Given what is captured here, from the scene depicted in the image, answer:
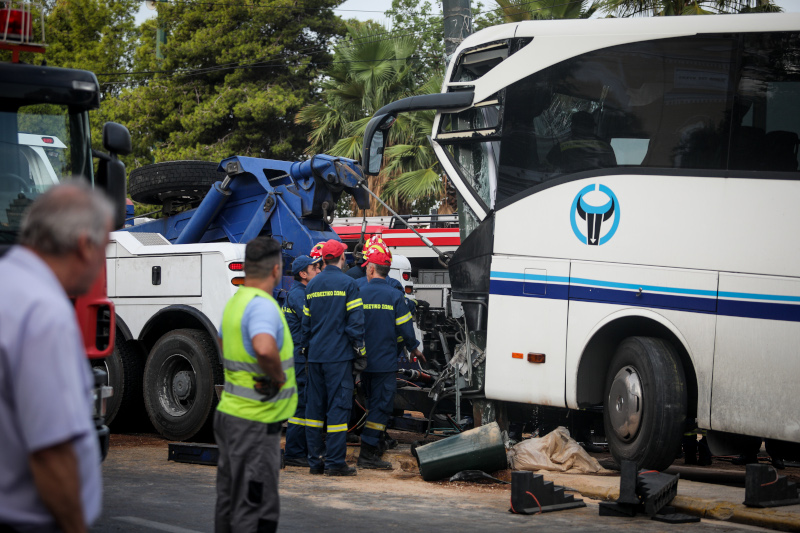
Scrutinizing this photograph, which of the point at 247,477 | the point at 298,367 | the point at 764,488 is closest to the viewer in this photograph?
the point at 247,477

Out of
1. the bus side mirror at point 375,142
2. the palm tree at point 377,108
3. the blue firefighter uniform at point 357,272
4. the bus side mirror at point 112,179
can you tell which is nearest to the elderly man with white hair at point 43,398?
the bus side mirror at point 112,179

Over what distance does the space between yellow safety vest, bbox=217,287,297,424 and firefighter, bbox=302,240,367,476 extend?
3.35m

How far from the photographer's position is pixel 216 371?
917 cm

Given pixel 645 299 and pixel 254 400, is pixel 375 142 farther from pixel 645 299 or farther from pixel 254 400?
pixel 254 400

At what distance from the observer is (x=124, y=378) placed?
998 cm

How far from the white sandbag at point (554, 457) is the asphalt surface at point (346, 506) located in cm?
60

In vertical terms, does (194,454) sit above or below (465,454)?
below

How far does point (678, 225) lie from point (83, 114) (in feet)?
14.7

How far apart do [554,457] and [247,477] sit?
4.34m

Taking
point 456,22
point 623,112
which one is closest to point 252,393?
point 623,112

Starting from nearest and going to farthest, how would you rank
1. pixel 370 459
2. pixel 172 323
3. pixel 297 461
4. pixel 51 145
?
1. pixel 51 145
2. pixel 370 459
3. pixel 297 461
4. pixel 172 323

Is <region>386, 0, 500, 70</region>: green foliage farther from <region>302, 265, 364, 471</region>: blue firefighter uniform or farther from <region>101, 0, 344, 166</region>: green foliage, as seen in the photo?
<region>302, 265, 364, 471</region>: blue firefighter uniform

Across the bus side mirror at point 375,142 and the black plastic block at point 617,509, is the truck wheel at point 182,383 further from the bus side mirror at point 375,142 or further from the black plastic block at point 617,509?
the black plastic block at point 617,509

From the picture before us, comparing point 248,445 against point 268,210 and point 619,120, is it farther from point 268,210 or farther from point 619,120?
point 268,210
